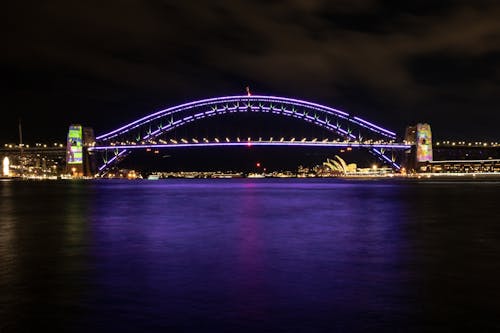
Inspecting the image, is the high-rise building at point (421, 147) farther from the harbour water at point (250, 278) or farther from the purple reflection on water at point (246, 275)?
the purple reflection on water at point (246, 275)

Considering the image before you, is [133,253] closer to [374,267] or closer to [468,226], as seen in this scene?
[374,267]

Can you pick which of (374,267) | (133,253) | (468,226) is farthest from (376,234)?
(133,253)

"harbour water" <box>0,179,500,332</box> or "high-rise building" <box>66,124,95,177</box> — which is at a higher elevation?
"high-rise building" <box>66,124,95,177</box>

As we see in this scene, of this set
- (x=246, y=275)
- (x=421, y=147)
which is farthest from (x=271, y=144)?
(x=246, y=275)

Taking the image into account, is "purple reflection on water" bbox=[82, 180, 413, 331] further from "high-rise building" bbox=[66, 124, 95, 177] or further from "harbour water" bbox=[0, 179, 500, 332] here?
"high-rise building" bbox=[66, 124, 95, 177]

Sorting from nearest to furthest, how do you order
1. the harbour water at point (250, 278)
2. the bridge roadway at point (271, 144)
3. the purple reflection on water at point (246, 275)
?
1. the harbour water at point (250, 278)
2. the purple reflection on water at point (246, 275)
3. the bridge roadway at point (271, 144)

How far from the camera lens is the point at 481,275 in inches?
388

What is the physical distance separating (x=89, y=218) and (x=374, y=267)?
1430 centimetres

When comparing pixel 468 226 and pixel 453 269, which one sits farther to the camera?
pixel 468 226

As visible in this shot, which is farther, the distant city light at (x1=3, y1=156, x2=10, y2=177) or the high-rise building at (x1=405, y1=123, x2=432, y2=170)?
the distant city light at (x1=3, y1=156, x2=10, y2=177)

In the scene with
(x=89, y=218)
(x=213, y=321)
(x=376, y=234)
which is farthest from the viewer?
(x=89, y=218)

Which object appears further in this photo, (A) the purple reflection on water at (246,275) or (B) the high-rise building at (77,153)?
(B) the high-rise building at (77,153)

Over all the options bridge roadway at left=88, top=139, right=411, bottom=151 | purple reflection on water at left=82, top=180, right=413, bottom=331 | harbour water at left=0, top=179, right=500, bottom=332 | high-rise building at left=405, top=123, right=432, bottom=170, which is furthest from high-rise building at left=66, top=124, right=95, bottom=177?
purple reflection on water at left=82, top=180, right=413, bottom=331

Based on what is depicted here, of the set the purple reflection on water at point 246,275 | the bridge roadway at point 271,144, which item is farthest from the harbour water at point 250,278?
the bridge roadway at point 271,144
